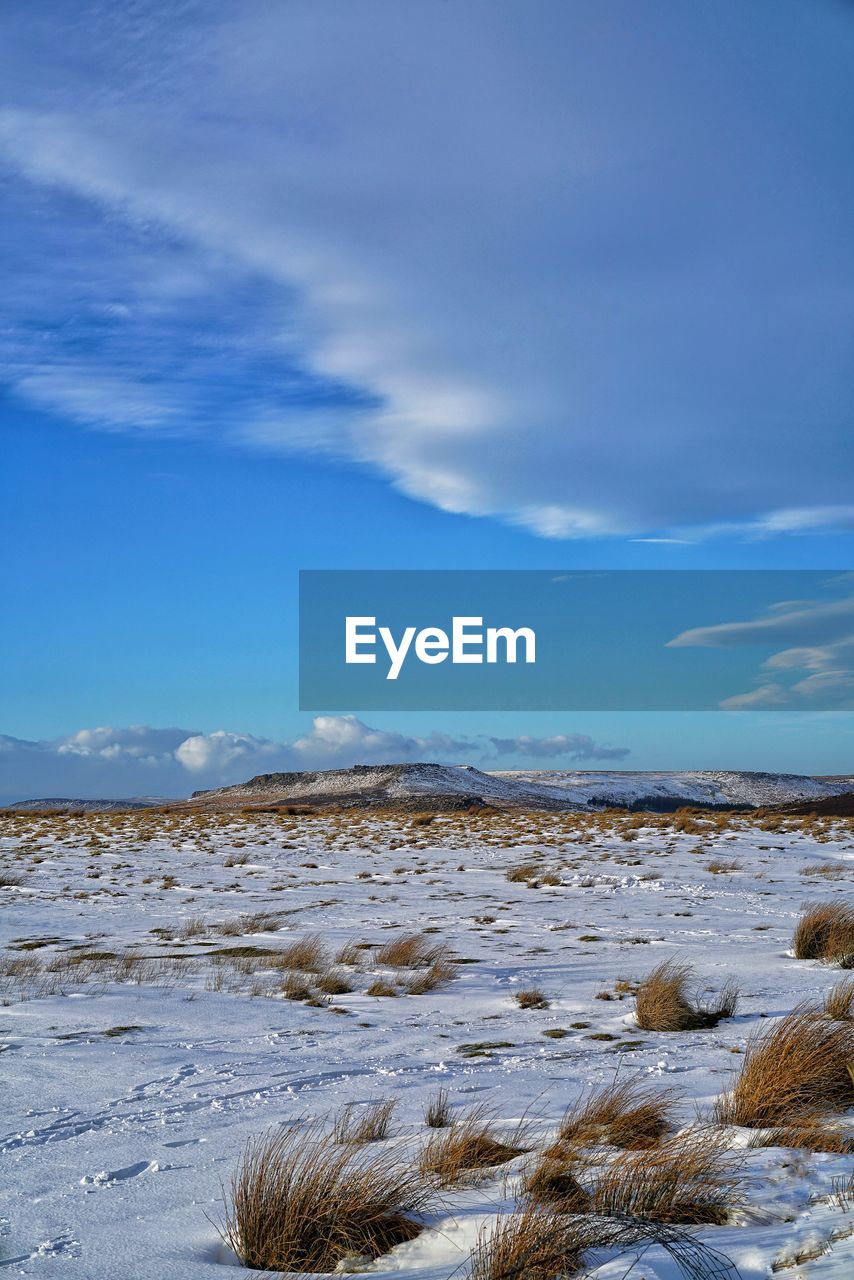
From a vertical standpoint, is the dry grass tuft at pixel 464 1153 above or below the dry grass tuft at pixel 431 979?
above

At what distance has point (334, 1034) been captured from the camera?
24.4 ft

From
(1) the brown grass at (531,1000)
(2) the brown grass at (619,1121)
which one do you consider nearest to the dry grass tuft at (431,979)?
(1) the brown grass at (531,1000)

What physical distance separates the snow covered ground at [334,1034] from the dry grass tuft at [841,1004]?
581mm

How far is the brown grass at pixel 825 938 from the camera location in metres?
9.95

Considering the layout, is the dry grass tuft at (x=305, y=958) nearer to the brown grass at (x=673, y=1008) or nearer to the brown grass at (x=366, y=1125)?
the brown grass at (x=673, y=1008)

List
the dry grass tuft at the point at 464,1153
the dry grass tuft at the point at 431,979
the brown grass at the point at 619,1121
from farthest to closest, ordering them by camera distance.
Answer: the dry grass tuft at the point at 431,979, the brown grass at the point at 619,1121, the dry grass tuft at the point at 464,1153

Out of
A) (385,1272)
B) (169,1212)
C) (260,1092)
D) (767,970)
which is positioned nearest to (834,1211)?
(385,1272)

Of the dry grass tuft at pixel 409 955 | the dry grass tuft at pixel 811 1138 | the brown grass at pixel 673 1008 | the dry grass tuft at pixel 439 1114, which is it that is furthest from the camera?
the dry grass tuft at pixel 409 955

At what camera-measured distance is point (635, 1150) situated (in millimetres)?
4422

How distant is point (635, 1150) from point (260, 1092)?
2546 mm

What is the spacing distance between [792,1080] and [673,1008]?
2.39 metres

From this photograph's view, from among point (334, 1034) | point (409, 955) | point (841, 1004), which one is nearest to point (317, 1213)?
point (334, 1034)

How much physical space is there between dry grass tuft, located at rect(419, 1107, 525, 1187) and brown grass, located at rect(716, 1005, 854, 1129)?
1270 mm

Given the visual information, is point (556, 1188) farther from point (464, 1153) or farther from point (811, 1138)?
point (811, 1138)
